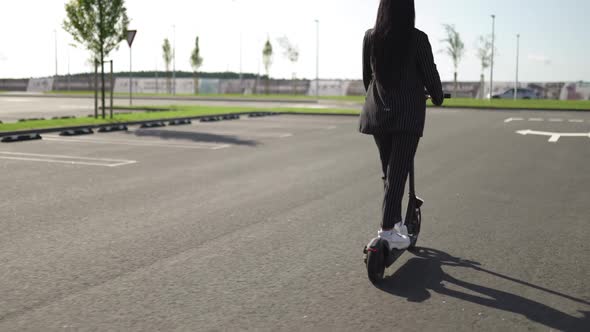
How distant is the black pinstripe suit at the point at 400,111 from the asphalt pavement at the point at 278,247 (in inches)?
24.4

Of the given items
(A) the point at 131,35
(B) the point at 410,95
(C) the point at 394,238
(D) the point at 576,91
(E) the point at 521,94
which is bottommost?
(C) the point at 394,238

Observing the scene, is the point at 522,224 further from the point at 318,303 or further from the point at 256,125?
the point at 256,125

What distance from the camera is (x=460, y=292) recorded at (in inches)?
164

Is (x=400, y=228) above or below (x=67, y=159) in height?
above

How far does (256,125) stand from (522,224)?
47.7 ft

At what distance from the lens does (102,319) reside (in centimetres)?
356

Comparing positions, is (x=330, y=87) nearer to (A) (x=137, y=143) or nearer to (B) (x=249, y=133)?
(B) (x=249, y=133)

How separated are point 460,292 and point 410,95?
4.26 feet

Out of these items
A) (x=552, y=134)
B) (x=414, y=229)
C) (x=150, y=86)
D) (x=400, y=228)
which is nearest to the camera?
(x=400, y=228)

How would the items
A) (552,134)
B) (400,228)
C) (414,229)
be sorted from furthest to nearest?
1. (552,134)
2. (414,229)
3. (400,228)

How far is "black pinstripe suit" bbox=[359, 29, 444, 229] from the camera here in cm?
434

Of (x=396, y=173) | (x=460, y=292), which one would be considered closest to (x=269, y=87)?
(x=396, y=173)

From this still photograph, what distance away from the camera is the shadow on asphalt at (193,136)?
14.7m

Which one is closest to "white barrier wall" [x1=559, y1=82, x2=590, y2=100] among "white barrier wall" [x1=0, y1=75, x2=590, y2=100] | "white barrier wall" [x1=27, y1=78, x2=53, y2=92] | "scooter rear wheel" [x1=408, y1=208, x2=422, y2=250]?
"white barrier wall" [x1=0, y1=75, x2=590, y2=100]
